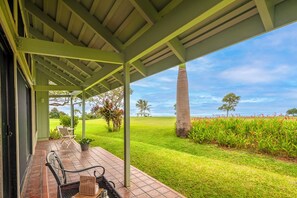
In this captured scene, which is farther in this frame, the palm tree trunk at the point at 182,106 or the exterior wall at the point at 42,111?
the palm tree trunk at the point at 182,106

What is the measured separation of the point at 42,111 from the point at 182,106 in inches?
298

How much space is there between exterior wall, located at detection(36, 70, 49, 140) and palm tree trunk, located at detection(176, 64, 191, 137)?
710cm

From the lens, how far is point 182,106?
10.8 meters

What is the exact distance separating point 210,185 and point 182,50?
3.09m

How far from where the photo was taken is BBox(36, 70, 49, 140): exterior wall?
9.78 meters

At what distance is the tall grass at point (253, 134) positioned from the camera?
6711mm

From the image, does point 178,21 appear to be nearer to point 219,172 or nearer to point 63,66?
point 219,172

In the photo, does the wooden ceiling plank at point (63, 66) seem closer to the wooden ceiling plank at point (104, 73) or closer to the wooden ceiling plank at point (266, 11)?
the wooden ceiling plank at point (104, 73)

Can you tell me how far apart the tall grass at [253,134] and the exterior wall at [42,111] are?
763 centimetres

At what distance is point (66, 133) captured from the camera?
813 centimetres

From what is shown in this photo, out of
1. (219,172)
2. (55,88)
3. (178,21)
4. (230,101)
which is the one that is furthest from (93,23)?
(230,101)

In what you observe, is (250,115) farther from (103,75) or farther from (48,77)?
(48,77)

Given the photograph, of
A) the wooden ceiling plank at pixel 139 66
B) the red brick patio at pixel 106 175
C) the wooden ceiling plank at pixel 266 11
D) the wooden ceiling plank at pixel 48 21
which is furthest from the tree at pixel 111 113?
the wooden ceiling plank at pixel 266 11

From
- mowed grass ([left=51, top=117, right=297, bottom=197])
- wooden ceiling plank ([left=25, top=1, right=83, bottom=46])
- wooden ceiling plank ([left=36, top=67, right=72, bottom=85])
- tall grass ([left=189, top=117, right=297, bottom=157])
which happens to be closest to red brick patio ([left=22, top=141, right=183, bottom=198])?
mowed grass ([left=51, top=117, right=297, bottom=197])
